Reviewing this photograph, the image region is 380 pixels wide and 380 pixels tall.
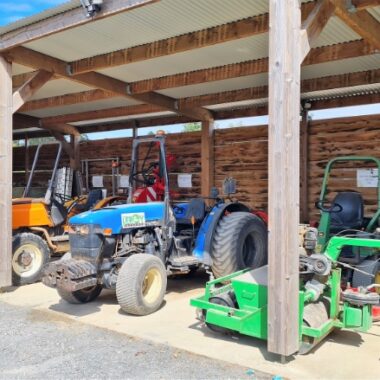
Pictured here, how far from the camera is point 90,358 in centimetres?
381

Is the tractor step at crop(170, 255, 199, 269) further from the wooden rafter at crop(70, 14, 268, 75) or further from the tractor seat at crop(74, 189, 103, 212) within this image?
the tractor seat at crop(74, 189, 103, 212)

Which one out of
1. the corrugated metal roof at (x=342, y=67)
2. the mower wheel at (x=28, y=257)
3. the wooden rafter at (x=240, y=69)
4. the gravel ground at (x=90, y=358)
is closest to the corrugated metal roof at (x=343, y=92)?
the corrugated metal roof at (x=342, y=67)

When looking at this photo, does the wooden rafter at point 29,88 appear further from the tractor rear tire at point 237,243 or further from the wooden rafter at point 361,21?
the wooden rafter at point 361,21

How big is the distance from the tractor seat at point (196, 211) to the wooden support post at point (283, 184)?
2.51m

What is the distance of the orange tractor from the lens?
6.63 m

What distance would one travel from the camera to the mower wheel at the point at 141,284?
481 cm

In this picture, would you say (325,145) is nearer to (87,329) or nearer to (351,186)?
(351,186)

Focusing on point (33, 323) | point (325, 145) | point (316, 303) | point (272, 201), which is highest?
point (325, 145)

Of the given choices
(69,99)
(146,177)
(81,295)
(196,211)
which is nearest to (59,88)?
(69,99)

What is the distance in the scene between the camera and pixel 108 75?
7.57m

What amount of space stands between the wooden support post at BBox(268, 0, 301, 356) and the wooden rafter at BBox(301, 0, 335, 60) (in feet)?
0.70

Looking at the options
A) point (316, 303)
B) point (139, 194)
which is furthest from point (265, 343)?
point (139, 194)

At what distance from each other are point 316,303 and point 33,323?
2.80m

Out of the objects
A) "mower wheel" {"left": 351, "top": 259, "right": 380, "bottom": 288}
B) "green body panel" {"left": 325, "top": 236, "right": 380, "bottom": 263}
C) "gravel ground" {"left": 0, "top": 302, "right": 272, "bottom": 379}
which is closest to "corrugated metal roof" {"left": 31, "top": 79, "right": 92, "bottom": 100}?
"gravel ground" {"left": 0, "top": 302, "right": 272, "bottom": 379}
